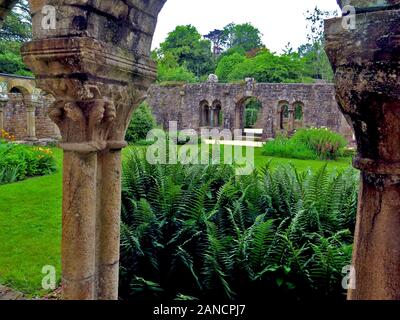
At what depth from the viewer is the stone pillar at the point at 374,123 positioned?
1.33 metres

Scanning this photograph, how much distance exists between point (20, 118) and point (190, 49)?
2747 centimetres

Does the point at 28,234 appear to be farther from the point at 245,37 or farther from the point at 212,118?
the point at 245,37

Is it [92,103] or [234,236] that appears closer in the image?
[92,103]

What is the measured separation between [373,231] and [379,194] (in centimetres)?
15

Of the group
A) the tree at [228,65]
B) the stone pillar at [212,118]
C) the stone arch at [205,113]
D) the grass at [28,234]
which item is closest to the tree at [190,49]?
the tree at [228,65]

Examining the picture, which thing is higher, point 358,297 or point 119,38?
point 119,38

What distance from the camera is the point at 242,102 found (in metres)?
24.4

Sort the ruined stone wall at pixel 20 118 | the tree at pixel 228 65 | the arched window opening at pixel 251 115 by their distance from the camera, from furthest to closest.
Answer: the tree at pixel 228 65 → the arched window opening at pixel 251 115 → the ruined stone wall at pixel 20 118

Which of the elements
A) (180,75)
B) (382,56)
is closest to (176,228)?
(382,56)

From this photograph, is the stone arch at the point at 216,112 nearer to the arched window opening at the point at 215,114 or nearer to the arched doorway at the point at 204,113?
the arched window opening at the point at 215,114

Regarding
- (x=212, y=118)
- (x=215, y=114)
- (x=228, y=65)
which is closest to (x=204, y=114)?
(x=212, y=118)

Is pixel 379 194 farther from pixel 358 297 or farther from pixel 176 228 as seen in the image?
pixel 176 228

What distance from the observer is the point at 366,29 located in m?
1.34

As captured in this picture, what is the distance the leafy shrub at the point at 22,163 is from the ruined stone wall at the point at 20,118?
334 inches
